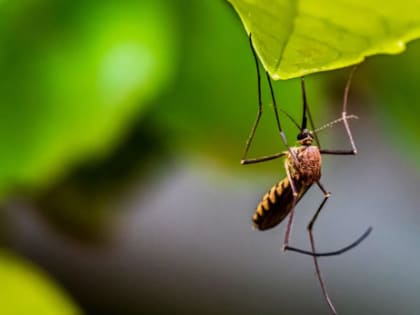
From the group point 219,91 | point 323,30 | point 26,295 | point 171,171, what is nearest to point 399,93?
point 219,91

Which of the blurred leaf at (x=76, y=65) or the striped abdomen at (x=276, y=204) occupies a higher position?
the blurred leaf at (x=76, y=65)

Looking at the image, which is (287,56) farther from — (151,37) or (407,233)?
(407,233)

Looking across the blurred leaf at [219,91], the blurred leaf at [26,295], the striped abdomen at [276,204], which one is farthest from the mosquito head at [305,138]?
the blurred leaf at [26,295]

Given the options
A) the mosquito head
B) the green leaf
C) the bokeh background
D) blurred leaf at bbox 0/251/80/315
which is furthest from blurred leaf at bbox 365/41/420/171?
the green leaf

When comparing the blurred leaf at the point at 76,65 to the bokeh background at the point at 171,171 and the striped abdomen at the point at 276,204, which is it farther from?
the striped abdomen at the point at 276,204

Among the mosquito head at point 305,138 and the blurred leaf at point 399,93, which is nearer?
the mosquito head at point 305,138

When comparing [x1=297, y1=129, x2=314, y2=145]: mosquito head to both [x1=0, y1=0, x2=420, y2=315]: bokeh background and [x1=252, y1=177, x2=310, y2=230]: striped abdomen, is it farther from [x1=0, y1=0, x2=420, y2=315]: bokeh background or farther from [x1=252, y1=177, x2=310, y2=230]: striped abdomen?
[x1=0, y1=0, x2=420, y2=315]: bokeh background

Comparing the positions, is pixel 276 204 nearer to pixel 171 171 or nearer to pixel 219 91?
pixel 219 91

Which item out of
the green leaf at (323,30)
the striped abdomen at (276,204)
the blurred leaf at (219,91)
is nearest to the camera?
the green leaf at (323,30)
